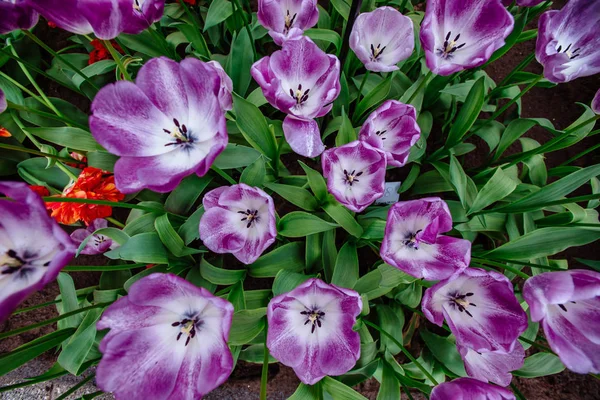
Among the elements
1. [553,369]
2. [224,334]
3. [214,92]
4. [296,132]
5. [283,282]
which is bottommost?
[553,369]

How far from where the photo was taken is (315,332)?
2.93 feet

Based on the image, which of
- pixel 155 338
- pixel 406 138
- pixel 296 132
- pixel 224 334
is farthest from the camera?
pixel 406 138

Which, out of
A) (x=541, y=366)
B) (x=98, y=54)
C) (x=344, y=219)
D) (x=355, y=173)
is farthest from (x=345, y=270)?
(x=98, y=54)

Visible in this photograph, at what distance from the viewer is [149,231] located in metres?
1.10

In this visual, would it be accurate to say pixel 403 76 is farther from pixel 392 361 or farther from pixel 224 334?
pixel 224 334

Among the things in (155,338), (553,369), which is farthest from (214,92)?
(553,369)

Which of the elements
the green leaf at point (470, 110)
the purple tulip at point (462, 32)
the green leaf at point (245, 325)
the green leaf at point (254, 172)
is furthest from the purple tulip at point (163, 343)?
the green leaf at point (470, 110)

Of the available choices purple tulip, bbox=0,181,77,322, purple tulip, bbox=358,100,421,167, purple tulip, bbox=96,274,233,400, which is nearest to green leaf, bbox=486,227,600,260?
purple tulip, bbox=358,100,421,167

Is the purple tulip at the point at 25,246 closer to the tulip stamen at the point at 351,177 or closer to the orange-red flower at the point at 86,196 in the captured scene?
the orange-red flower at the point at 86,196

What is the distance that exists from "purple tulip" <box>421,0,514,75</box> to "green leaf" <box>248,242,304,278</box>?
0.55 metres

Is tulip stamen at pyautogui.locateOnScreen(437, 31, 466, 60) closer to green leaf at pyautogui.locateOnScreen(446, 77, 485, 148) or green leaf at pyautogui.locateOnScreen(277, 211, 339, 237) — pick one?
green leaf at pyautogui.locateOnScreen(446, 77, 485, 148)

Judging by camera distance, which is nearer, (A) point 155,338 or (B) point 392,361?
(A) point 155,338

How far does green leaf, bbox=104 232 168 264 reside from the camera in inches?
37.1

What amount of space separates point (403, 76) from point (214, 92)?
2.50 feet
